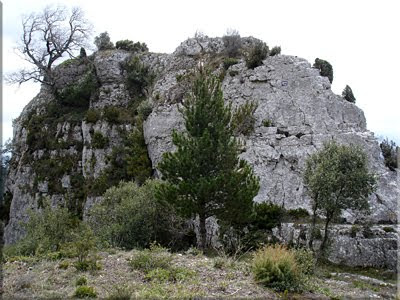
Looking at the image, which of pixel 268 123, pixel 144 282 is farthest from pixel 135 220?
pixel 268 123

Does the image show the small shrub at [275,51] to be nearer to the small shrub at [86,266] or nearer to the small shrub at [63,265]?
the small shrub at [86,266]

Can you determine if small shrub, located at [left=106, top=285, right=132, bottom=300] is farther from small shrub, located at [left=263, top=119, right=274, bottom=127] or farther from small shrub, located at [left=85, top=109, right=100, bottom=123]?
small shrub, located at [left=85, top=109, right=100, bottom=123]

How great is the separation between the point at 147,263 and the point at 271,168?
17550 millimetres

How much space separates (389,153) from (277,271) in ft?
69.7

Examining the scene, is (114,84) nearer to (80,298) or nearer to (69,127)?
(69,127)

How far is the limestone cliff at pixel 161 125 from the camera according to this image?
1176 inches

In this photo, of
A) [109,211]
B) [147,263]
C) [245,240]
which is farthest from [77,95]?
[147,263]

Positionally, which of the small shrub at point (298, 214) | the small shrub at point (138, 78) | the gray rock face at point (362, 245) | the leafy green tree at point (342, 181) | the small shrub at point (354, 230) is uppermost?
the small shrub at point (138, 78)

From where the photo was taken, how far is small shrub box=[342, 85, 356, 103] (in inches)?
1404

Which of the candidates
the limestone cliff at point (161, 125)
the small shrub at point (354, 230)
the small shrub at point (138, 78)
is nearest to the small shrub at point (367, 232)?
the small shrub at point (354, 230)

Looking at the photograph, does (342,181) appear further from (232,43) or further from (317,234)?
(232,43)

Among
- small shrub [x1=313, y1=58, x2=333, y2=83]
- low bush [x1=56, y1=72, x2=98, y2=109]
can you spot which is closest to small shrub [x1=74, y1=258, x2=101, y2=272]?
small shrub [x1=313, y1=58, x2=333, y2=83]

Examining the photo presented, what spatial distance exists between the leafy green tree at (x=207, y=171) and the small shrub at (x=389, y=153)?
42.5 ft

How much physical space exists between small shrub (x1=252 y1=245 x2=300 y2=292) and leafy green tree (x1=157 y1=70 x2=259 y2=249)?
775 cm
